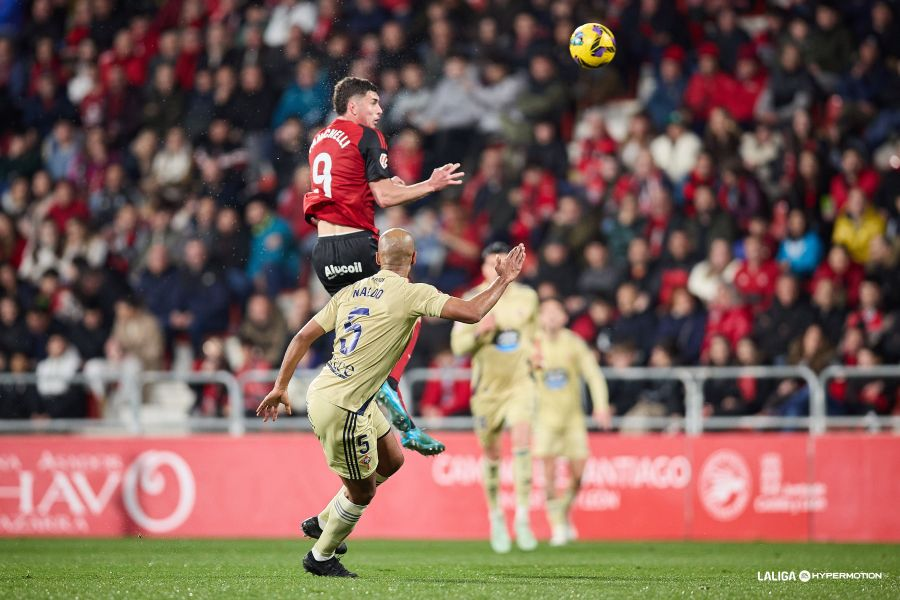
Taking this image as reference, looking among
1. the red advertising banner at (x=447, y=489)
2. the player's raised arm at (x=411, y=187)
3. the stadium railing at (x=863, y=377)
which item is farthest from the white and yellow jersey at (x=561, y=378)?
the player's raised arm at (x=411, y=187)

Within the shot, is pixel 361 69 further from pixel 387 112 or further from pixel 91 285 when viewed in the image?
pixel 91 285

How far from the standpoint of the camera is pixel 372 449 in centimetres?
883

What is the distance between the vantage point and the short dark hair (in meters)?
10.0

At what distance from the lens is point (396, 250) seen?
901 cm

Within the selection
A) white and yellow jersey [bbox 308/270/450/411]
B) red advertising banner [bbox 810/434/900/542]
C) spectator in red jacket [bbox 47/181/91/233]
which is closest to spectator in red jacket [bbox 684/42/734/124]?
red advertising banner [bbox 810/434/900/542]

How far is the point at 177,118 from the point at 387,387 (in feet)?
Result: 36.8

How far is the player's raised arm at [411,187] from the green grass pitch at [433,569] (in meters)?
2.43

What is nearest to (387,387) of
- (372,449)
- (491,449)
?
(372,449)

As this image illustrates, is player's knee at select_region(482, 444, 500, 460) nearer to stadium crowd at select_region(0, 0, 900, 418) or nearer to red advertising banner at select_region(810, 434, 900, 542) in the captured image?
stadium crowd at select_region(0, 0, 900, 418)

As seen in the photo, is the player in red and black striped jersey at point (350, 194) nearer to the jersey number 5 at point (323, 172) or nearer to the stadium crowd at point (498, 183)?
the jersey number 5 at point (323, 172)

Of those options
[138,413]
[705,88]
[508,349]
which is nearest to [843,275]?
[705,88]

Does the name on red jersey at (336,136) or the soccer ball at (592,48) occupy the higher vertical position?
the soccer ball at (592,48)

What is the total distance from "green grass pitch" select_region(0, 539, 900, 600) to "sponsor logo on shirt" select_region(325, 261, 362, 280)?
2.00m

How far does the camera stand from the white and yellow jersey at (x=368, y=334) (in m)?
8.79
